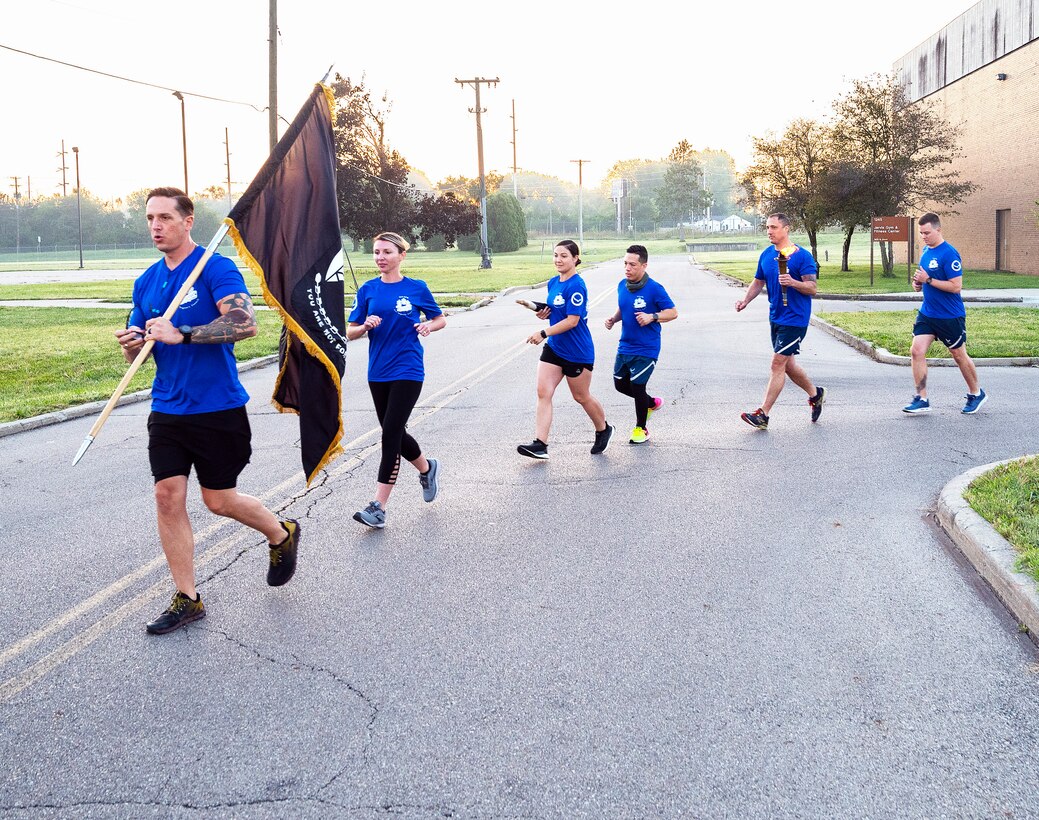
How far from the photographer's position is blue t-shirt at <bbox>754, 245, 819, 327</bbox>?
9.77 m

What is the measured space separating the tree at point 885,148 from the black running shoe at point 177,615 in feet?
119

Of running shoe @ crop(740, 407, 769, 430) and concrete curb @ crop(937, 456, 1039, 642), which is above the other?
running shoe @ crop(740, 407, 769, 430)

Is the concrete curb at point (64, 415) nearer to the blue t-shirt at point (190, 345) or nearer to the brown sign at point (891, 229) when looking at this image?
the blue t-shirt at point (190, 345)

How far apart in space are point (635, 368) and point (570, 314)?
1.10 meters

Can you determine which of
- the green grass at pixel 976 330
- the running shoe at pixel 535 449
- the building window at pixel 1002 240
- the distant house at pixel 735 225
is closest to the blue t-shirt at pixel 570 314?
the running shoe at pixel 535 449

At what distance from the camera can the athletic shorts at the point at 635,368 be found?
367 inches

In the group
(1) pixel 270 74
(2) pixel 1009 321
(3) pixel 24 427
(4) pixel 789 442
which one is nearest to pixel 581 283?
(4) pixel 789 442

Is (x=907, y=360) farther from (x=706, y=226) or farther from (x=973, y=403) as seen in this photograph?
(x=706, y=226)

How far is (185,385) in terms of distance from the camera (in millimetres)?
4934

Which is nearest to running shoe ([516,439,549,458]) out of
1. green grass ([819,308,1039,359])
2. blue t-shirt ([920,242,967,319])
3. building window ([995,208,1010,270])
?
blue t-shirt ([920,242,967,319])

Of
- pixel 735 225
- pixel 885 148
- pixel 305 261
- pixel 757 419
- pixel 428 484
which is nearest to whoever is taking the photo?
pixel 305 261

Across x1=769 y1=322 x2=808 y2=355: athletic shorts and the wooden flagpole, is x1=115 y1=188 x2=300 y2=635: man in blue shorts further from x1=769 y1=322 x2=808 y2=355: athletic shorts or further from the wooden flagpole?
x1=769 y1=322 x2=808 y2=355: athletic shorts

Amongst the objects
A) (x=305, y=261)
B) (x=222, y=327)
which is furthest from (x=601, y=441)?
(x=222, y=327)

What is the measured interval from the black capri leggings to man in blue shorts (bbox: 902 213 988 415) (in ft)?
19.6
